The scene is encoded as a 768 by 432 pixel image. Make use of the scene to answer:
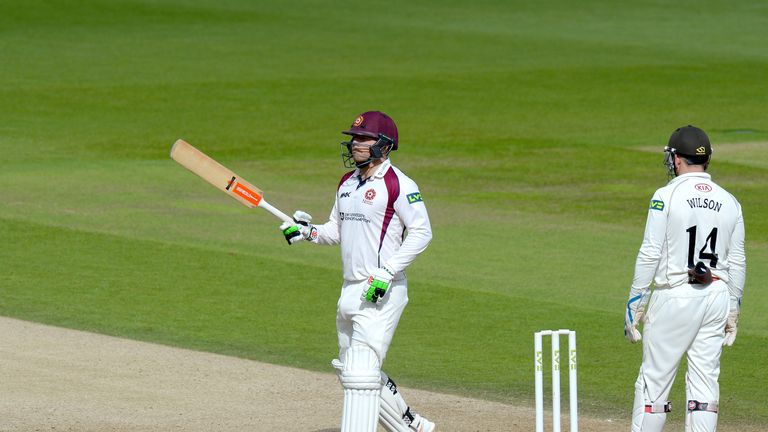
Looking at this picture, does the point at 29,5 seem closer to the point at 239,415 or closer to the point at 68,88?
the point at 68,88

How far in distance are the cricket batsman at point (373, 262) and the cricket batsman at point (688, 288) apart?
4.46ft

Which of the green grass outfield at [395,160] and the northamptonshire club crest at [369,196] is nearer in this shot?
the northamptonshire club crest at [369,196]

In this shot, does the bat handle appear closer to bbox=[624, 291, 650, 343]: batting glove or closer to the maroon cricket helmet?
the maroon cricket helmet

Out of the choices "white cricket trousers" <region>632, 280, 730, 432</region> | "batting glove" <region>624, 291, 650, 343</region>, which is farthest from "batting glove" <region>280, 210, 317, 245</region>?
"white cricket trousers" <region>632, 280, 730, 432</region>

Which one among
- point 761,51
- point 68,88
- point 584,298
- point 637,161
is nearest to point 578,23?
point 761,51

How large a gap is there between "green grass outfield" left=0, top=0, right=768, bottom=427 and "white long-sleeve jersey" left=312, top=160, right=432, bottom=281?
2.26 meters

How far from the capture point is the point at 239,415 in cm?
980

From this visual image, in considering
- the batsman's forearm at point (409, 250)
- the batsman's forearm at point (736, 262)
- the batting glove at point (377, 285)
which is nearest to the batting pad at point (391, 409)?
the batting glove at point (377, 285)

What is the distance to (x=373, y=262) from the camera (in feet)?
28.5

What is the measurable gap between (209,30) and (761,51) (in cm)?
1555

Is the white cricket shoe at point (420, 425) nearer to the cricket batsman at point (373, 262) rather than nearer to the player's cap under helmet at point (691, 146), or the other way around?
the cricket batsman at point (373, 262)

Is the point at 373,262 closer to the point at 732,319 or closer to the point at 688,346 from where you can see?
the point at 688,346

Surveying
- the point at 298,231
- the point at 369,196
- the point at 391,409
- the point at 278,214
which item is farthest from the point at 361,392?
the point at 278,214

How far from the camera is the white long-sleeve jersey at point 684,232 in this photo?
8.26m
